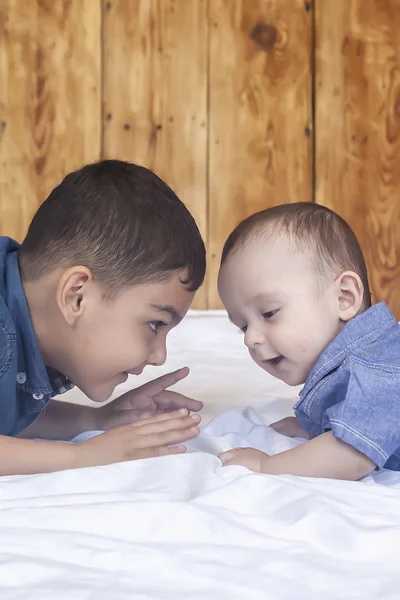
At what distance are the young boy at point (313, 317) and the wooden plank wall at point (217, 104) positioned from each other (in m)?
1.63

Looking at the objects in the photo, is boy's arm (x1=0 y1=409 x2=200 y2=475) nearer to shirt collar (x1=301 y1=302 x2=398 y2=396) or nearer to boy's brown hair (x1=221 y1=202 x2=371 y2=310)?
shirt collar (x1=301 y1=302 x2=398 y2=396)

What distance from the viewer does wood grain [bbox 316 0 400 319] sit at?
108 inches

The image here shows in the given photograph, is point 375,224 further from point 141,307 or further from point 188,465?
point 188,465

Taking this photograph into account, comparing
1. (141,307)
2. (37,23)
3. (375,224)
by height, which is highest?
(37,23)

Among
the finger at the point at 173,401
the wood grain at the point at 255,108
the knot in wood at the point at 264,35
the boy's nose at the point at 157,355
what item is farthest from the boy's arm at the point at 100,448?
the knot in wood at the point at 264,35

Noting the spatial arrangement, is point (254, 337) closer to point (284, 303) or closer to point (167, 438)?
point (284, 303)

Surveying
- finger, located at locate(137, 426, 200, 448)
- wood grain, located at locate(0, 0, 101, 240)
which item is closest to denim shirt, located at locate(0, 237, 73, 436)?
finger, located at locate(137, 426, 200, 448)

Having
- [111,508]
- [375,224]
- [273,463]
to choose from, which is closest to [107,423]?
[273,463]

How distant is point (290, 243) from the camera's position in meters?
1.08

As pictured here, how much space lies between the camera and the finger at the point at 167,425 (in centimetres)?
94

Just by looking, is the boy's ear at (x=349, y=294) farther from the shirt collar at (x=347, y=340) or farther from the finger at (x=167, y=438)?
the finger at (x=167, y=438)

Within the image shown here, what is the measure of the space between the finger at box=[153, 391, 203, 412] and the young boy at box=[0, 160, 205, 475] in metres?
0.14

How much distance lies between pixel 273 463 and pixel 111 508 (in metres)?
0.30

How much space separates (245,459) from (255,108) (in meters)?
1.99
